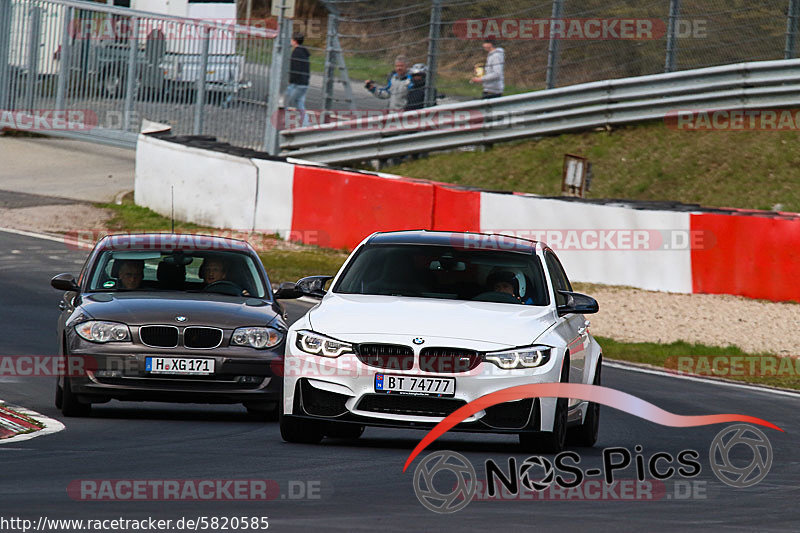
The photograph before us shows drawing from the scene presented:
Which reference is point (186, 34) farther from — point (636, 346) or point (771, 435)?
point (771, 435)

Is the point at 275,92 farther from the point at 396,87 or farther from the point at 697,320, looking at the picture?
the point at 697,320

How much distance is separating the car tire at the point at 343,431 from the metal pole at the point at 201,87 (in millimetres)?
19235

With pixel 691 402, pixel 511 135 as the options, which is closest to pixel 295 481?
pixel 691 402

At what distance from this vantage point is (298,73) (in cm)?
2830

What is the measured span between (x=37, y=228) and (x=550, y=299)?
16.1 metres

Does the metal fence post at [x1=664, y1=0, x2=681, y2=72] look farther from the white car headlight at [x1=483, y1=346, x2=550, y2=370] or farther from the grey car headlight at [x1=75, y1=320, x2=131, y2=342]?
the white car headlight at [x1=483, y1=346, x2=550, y2=370]

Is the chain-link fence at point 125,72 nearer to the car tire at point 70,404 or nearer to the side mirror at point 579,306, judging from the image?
the car tire at point 70,404

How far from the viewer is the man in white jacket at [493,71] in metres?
26.0

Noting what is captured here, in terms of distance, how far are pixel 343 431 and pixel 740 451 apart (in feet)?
9.07

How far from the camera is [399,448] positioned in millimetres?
10000

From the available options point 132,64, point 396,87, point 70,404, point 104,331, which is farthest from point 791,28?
point 70,404

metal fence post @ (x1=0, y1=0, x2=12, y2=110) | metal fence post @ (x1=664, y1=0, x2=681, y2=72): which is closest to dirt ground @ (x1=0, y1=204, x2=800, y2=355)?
metal fence post @ (x1=664, y1=0, x2=681, y2=72)

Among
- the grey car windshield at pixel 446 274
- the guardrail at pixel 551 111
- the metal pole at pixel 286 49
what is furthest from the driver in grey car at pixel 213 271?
the metal pole at pixel 286 49

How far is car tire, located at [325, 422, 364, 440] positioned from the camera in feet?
33.2
